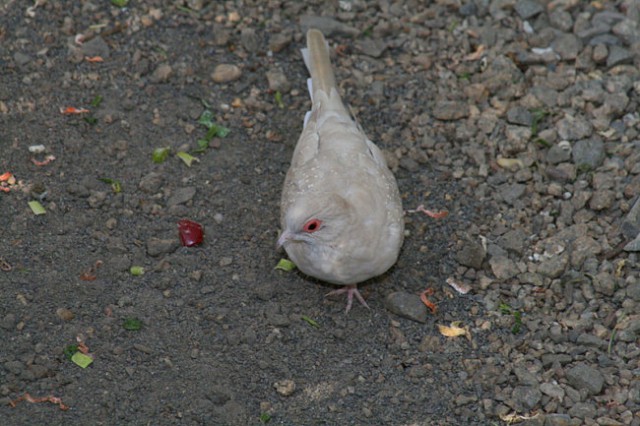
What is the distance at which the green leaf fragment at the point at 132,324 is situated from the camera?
626 cm

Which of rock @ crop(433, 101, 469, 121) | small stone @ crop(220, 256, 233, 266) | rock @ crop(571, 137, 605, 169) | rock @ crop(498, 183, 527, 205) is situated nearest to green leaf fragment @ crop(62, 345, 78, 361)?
small stone @ crop(220, 256, 233, 266)

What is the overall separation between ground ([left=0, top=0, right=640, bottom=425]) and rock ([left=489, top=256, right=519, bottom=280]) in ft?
0.05

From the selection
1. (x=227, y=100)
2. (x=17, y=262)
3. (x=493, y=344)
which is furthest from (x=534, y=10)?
(x=17, y=262)

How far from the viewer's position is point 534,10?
8.52m

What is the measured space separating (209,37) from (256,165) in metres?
1.48

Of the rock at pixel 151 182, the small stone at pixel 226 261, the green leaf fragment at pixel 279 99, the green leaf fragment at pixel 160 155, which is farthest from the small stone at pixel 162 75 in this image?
the small stone at pixel 226 261

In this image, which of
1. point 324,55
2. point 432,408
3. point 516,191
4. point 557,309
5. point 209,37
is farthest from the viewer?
point 209,37

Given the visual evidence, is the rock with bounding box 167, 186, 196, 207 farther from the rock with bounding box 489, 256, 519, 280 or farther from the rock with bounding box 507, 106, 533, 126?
the rock with bounding box 507, 106, 533, 126

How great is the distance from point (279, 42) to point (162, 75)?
1027 millimetres

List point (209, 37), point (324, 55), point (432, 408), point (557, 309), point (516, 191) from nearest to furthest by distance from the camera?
point (432, 408) → point (557, 309) → point (516, 191) → point (324, 55) → point (209, 37)

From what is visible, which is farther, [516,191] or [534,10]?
[534,10]

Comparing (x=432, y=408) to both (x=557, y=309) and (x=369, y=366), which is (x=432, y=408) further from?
(x=557, y=309)

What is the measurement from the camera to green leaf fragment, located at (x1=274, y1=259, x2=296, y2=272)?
6809mm

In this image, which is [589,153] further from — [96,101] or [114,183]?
[96,101]
